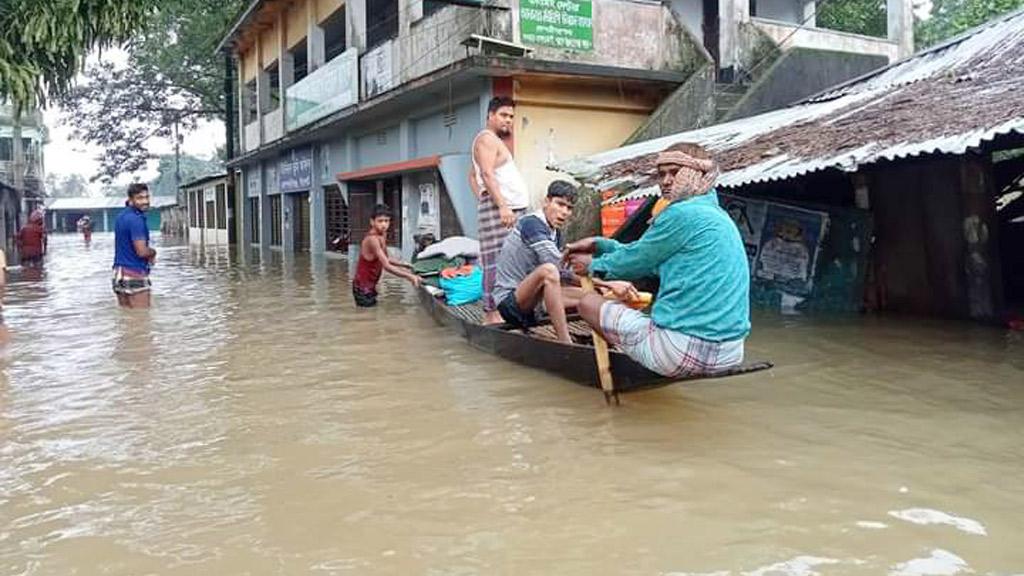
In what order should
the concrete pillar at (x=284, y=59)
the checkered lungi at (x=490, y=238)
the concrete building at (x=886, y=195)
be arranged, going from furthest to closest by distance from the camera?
the concrete pillar at (x=284, y=59) → the concrete building at (x=886, y=195) → the checkered lungi at (x=490, y=238)

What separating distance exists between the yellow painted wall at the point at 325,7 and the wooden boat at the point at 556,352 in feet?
43.6

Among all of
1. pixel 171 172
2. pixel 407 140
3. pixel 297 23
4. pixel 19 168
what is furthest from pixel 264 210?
pixel 171 172

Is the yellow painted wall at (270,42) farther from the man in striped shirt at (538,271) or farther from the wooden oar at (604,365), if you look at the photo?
the wooden oar at (604,365)

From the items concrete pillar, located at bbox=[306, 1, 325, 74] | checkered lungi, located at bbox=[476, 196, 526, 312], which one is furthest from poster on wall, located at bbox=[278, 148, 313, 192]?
checkered lungi, located at bbox=[476, 196, 526, 312]

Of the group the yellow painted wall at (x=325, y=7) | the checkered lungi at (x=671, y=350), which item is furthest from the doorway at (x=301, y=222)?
the checkered lungi at (x=671, y=350)

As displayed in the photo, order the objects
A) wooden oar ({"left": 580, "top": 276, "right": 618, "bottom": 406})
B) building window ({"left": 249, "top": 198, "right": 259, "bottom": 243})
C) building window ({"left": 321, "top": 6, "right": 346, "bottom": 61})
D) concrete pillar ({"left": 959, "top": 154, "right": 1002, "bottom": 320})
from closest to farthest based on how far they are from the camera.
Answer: wooden oar ({"left": 580, "top": 276, "right": 618, "bottom": 406})
concrete pillar ({"left": 959, "top": 154, "right": 1002, "bottom": 320})
building window ({"left": 321, "top": 6, "right": 346, "bottom": 61})
building window ({"left": 249, "top": 198, "right": 259, "bottom": 243})

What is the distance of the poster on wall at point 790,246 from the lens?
346 inches

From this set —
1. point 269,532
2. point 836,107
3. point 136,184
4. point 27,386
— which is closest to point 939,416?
point 269,532

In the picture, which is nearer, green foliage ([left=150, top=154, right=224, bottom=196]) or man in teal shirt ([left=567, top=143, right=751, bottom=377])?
man in teal shirt ([left=567, top=143, right=751, bottom=377])

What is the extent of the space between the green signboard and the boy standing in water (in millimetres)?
4681

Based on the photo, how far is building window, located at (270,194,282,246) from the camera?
26969 mm

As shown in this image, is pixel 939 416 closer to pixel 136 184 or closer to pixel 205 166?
pixel 136 184

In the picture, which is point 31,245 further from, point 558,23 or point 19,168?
point 19,168

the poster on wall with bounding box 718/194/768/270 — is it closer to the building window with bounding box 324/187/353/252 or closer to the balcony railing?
the balcony railing
